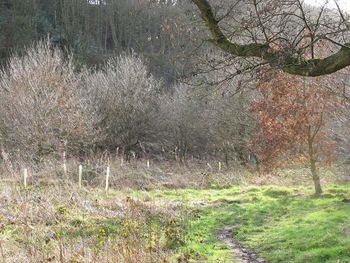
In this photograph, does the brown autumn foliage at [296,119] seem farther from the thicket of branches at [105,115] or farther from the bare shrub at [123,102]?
the bare shrub at [123,102]

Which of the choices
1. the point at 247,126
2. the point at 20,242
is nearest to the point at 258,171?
the point at 247,126

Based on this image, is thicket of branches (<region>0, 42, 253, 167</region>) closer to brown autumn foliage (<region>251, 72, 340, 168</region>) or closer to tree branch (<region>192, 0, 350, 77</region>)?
brown autumn foliage (<region>251, 72, 340, 168</region>)

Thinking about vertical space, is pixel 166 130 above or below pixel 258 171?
above

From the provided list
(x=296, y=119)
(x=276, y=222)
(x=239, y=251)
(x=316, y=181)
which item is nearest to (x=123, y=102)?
(x=296, y=119)

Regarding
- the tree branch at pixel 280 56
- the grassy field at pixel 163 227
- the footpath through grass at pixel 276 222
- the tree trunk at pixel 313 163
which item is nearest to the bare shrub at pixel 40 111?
the footpath through grass at pixel 276 222

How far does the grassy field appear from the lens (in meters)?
6.76

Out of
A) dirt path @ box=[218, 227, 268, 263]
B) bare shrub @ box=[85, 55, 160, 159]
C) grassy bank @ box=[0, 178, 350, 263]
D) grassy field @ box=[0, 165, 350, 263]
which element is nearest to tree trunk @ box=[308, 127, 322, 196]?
grassy field @ box=[0, 165, 350, 263]

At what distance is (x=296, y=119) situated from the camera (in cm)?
1681

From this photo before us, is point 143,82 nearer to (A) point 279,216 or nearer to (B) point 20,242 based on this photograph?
(A) point 279,216

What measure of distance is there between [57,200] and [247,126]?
16483 millimetres

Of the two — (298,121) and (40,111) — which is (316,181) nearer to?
(298,121)

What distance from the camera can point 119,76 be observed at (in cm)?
3241

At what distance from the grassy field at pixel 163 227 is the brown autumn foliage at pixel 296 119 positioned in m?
1.51

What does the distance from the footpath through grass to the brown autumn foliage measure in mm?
1509
